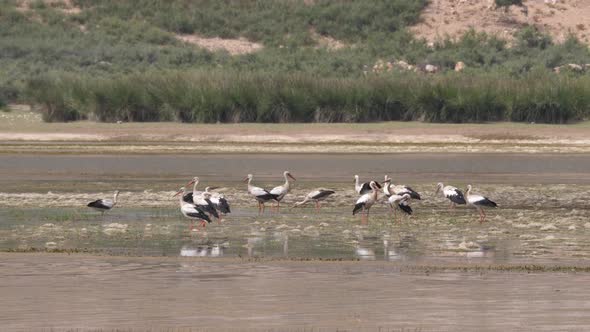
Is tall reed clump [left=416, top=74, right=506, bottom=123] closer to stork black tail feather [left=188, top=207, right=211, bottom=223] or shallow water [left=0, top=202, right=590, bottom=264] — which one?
shallow water [left=0, top=202, right=590, bottom=264]

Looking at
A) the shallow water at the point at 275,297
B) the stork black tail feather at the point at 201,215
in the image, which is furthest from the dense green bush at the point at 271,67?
the shallow water at the point at 275,297

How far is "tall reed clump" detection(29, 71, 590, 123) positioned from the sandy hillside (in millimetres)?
23359

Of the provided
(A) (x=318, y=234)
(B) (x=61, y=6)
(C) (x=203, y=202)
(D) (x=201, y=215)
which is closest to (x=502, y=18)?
(B) (x=61, y=6)

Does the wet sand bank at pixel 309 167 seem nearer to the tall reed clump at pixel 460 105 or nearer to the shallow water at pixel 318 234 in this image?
the shallow water at pixel 318 234

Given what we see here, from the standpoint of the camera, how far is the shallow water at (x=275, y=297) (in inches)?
430

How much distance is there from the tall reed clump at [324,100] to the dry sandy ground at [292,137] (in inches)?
38.4

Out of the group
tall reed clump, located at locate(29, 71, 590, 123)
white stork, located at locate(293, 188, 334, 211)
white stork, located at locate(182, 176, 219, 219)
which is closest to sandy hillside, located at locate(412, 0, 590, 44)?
tall reed clump, located at locate(29, 71, 590, 123)

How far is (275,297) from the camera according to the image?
12.2m

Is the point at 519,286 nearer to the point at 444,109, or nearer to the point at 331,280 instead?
the point at 331,280

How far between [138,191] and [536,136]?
16431mm

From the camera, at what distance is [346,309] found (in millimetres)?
11625

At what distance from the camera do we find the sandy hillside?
6525 cm

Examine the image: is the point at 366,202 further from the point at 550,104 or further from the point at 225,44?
the point at 225,44

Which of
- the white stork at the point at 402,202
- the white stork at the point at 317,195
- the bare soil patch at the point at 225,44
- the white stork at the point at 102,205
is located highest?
the white stork at the point at 402,202
